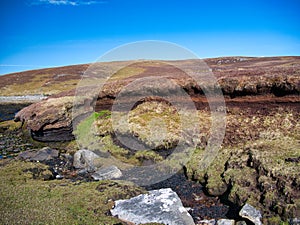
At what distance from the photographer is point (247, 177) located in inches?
530

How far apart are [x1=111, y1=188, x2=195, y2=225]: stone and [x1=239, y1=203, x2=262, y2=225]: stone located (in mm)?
2332

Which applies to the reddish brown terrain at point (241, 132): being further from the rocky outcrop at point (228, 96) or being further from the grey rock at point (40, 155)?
the grey rock at point (40, 155)

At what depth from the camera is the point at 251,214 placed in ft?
35.7

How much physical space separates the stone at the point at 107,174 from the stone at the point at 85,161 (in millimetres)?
999

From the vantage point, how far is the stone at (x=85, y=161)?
1800cm

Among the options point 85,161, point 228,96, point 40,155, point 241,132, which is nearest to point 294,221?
point 241,132

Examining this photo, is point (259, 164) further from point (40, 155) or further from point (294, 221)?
point (40, 155)

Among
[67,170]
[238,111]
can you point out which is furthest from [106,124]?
[238,111]

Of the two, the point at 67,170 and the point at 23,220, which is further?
the point at 67,170

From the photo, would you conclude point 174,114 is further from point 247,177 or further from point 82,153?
point 247,177

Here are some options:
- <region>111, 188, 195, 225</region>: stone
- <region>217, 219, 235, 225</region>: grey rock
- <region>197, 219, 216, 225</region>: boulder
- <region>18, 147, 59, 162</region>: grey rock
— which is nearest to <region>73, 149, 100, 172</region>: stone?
<region>18, 147, 59, 162</region>: grey rock

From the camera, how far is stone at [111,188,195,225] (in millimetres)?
10500

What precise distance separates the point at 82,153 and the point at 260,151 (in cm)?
1260

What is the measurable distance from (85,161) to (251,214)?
1201 centimetres
